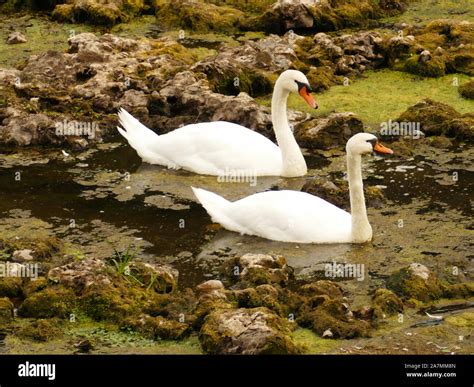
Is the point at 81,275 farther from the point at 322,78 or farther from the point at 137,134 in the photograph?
the point at 322,78

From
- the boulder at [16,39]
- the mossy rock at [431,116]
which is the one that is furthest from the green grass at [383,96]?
the boulder at [16,39]

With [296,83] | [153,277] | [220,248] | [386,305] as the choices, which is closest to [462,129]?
[296,83]

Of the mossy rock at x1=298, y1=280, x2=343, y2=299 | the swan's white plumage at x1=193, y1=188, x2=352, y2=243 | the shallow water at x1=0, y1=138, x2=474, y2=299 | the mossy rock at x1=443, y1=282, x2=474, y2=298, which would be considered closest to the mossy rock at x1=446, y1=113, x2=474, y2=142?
the shallow water at x1=0, y1=138, x2=474, y2=299

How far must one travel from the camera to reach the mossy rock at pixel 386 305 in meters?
11.5

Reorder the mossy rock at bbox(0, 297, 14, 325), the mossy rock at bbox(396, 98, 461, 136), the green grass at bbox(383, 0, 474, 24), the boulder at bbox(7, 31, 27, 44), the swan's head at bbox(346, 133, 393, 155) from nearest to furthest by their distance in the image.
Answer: the mossy rock at bbox(0, 297, 14, 325), the swan's head at bbox(346, 133, 393, 155), the mossy rock at bbox(396, 98, 461, 136), the boulder at bbox(7, 31, 27, 44), the green grass at bbox(383, 0, 474, 24)

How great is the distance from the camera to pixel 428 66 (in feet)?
62.5

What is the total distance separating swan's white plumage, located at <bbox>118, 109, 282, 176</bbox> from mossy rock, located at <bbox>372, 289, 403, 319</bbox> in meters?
4.35

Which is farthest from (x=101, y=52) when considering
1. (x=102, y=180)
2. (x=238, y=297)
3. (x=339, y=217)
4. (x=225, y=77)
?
(x=238, y=297)

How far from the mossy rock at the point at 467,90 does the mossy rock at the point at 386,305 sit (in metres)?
7.03

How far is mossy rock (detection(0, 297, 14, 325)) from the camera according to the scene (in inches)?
448

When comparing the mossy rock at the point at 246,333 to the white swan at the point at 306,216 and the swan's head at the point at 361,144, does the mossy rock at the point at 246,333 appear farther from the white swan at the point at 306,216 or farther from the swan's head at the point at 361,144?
the swan's head at the point at 361,144

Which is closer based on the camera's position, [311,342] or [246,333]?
[246,333]

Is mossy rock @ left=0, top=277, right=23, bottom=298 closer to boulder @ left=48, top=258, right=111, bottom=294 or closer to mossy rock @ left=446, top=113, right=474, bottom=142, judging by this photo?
boulder @ left=48, top=258, right=111, bottom=294

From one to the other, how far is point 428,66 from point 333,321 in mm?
8606
